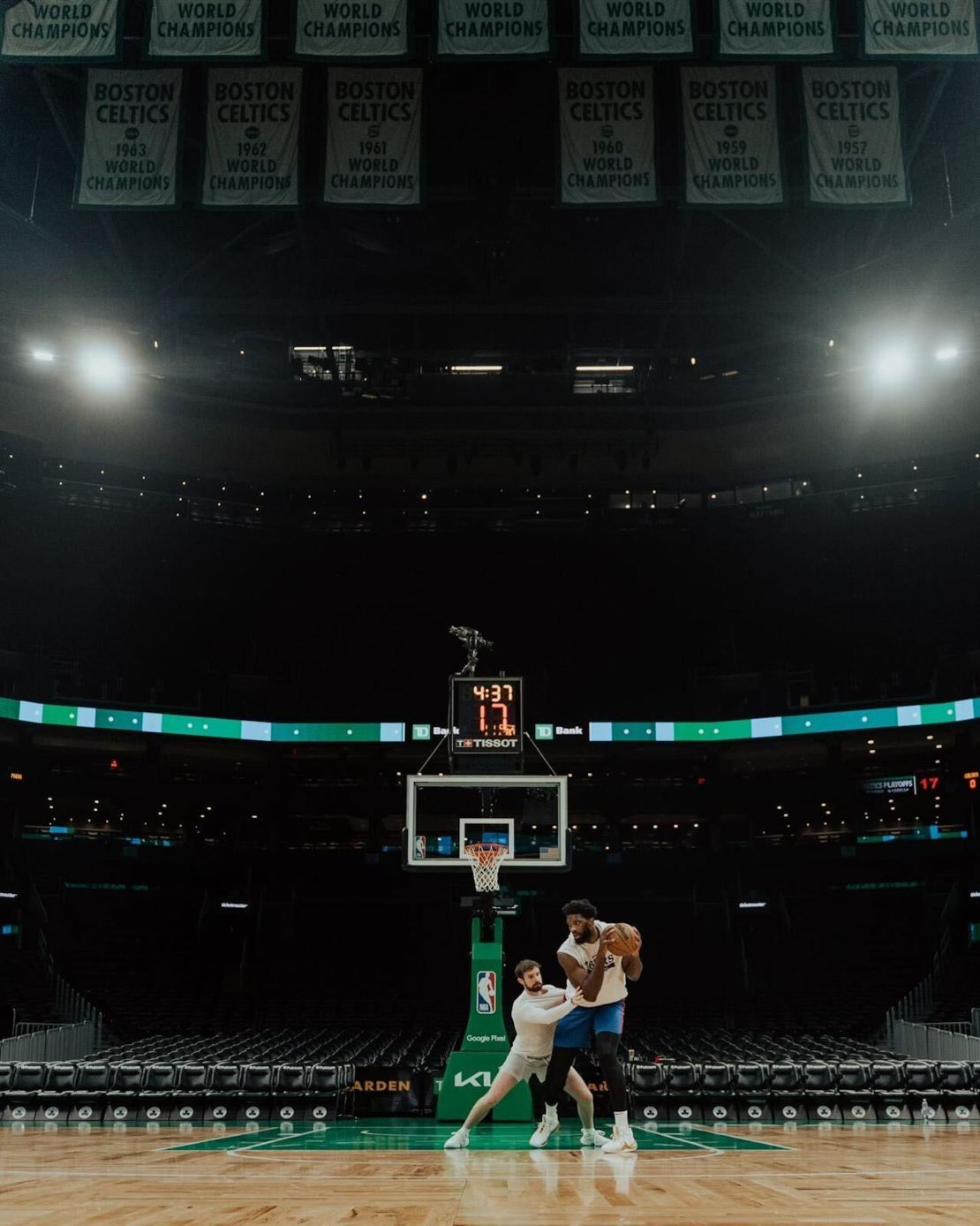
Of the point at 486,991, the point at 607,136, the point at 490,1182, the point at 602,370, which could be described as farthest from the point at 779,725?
the point at 490,1182

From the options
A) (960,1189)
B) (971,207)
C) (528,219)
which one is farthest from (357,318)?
(960,1189)

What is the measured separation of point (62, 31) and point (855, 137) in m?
9.53

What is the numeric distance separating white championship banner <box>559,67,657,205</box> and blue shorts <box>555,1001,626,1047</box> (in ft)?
33.0

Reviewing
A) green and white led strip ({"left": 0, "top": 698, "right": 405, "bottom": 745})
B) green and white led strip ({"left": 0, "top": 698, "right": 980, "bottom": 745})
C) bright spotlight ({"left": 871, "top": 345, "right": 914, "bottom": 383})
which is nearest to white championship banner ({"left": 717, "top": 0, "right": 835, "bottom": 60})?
bright spotlight ({"left": 871, "top": 345, "right": 914, "bottom": 383})

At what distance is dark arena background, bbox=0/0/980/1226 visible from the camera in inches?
584

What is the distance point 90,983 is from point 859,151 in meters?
26.6

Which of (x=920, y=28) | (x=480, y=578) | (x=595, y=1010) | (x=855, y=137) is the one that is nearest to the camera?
(x=595, y=1010)

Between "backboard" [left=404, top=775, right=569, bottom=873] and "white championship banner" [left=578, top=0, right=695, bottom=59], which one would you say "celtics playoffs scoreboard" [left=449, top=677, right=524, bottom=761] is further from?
"white championship banner" [left=578, top=0, right=695, bottom=59]

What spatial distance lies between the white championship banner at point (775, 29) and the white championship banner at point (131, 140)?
6789mm

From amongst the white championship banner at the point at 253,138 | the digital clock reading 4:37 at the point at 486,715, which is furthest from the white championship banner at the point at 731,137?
the digital clock reading 4:37 at the point at 486,715

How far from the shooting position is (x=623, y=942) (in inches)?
340

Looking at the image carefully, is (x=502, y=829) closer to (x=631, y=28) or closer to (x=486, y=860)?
(x=486, y=860)

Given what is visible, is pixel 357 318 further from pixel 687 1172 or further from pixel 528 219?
pixel 687 1172

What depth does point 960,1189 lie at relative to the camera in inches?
234
